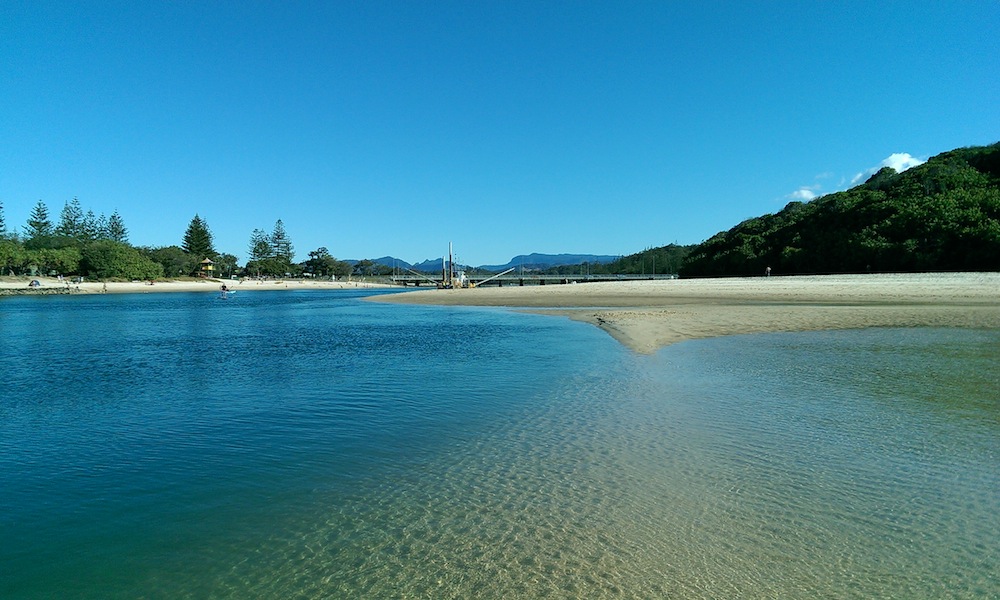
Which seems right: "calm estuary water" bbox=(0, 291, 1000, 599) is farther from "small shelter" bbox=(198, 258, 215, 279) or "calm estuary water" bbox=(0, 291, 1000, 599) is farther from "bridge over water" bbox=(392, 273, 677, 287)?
"small shelter" bbox=(198, 258, 215, 279)

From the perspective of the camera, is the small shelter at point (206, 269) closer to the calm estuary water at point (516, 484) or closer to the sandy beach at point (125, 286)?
the sandy beach at point (125, 286)

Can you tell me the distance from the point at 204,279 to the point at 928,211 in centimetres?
12977

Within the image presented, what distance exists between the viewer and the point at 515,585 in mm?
3629

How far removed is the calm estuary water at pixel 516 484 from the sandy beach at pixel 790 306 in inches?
257

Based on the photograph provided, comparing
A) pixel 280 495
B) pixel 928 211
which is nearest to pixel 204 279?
pixel 928 211

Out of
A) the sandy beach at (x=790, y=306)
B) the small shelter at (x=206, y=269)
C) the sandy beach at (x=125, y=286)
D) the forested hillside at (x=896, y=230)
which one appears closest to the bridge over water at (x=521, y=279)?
the sandy beach at (x=125, y=286)

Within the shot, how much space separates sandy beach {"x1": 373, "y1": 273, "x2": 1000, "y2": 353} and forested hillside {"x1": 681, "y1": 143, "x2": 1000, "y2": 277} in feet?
37.0

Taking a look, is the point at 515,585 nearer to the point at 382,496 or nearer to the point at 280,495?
the point at 382,496

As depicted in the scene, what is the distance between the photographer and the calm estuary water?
3779 mm

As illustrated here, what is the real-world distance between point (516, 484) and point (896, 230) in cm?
5424

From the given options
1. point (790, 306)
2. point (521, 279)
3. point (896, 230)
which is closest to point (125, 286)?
point (521, 279)

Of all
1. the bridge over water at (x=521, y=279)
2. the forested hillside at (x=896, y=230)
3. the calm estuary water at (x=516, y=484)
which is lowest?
the calm estuary water at (x=516, y=484)

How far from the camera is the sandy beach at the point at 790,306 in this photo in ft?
63.0

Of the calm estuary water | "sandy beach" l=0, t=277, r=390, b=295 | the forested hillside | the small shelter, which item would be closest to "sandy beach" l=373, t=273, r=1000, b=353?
the calm estuary water
